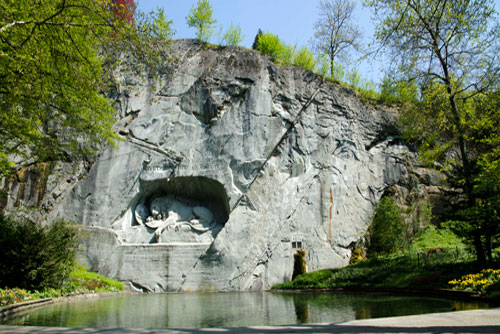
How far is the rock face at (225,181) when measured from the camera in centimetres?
1622

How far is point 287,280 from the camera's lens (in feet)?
53.9

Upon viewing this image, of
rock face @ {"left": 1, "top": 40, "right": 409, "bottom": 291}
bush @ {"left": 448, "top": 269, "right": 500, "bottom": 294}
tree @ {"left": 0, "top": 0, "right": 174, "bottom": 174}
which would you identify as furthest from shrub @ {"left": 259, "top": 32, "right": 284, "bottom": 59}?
bush @ {"left": 448, "top": 269, "right": 500, "bottom": 294}

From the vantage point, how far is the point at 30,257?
10836 millimetres

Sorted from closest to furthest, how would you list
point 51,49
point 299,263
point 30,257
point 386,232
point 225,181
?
point 51,49 → point 30,257 → point 299,263 → point 225,181 → point 386,232

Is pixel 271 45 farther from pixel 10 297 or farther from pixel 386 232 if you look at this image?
pixel 10 297

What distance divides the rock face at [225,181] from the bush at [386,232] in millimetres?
879

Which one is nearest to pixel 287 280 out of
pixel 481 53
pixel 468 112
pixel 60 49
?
pixel 468 112

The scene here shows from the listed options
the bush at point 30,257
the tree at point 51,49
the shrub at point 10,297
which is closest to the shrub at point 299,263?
the bush at point 30,257

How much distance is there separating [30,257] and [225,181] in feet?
29.1

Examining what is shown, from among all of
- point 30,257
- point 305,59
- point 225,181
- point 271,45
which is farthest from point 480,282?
point 271,45

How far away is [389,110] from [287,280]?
1232 cm

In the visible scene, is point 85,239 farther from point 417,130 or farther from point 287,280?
point 417,130

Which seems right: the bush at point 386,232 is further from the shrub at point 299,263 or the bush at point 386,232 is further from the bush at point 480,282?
the bush at point 480,282

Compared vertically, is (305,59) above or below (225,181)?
above
